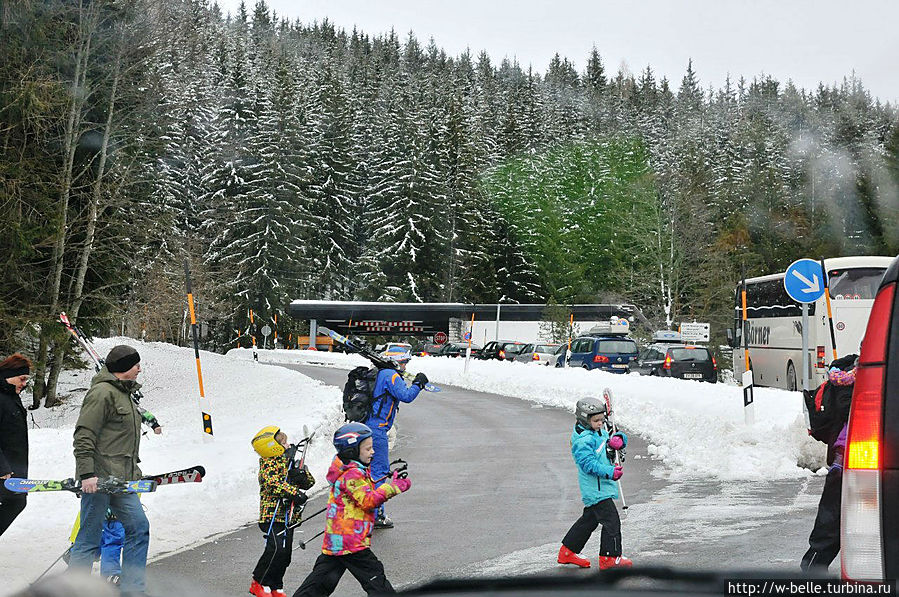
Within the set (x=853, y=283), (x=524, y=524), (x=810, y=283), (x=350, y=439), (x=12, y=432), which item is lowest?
(x=524, y=524)

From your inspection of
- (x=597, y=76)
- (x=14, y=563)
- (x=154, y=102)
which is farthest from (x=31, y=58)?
(x=597, y=76)

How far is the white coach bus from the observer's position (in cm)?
2825

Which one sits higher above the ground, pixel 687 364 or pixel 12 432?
pixel 12 432

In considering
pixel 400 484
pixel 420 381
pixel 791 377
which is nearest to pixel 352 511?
pixel 400 484

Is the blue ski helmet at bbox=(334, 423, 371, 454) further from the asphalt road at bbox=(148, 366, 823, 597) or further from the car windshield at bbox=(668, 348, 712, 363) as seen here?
the car windshield at bbox=(668, 348, 712, 363)

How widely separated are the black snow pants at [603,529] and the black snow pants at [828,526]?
5.06ft

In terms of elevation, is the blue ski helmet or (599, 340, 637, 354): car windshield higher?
(599, 340, 637, 354): car windshield

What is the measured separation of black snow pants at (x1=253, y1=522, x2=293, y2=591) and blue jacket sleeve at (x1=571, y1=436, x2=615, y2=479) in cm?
243

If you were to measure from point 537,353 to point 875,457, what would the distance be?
157ft

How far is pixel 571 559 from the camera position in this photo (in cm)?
847

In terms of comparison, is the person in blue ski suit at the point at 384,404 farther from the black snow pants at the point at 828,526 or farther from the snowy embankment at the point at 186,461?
the black snow pants at the point at 828,526

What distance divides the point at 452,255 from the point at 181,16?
2094 inches

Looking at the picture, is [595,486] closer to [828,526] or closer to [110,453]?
[828,526]

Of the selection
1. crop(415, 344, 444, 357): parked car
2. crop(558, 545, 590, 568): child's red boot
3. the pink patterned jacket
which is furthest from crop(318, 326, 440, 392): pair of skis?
crop(415, 344, 444, 357): parked car
